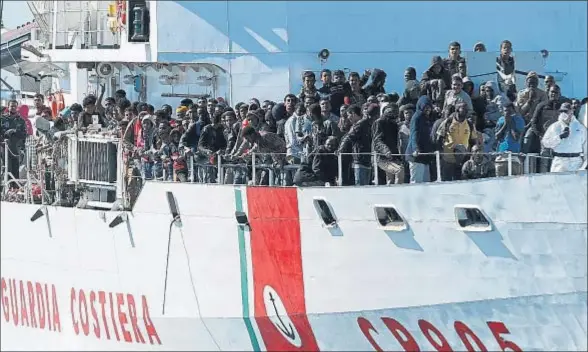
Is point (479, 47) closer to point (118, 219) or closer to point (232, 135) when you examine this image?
point (232, 135)

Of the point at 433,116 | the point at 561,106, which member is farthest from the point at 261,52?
the point at 561,106

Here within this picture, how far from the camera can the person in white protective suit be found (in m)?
16.5

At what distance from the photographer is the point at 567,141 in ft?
54.3

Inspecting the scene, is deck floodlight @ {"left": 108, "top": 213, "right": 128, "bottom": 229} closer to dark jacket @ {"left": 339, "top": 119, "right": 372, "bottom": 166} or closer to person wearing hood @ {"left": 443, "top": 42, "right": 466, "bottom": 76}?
dark jacket @ {"left": 339, "top": 119, "right": 372, "bottom": 166}

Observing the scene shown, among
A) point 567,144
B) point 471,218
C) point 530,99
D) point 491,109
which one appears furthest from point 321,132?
point 567,144

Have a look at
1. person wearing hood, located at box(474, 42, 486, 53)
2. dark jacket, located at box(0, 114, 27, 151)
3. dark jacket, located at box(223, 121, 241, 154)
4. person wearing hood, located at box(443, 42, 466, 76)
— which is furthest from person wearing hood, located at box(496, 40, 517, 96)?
dark jacket, located at box(0, 114, 27, 151)

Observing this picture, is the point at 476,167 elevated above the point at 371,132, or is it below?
below

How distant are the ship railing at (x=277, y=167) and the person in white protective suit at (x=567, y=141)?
157mm

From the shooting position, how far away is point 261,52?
2127cm

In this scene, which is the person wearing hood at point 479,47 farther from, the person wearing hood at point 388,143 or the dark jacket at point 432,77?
the person wearing hood at point 388,143

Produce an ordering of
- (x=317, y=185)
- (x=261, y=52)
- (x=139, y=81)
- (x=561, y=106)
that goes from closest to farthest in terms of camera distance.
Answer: (x=561, y=106) < (x=317, y=185) < (x=261, y=52) < (x=139, y=81)

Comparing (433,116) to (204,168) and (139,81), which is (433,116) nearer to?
(204,168)

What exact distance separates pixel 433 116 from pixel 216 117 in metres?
3.18

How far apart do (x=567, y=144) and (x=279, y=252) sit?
3.70 m
